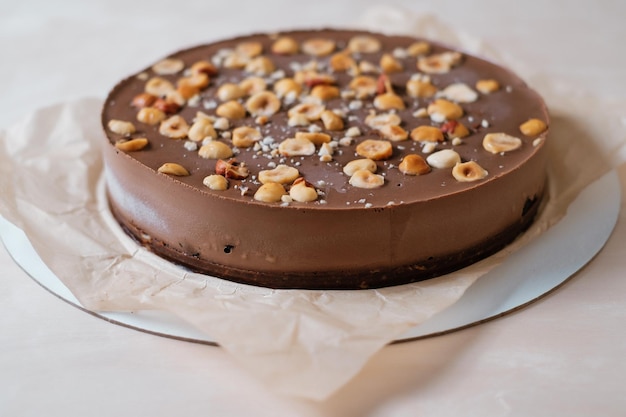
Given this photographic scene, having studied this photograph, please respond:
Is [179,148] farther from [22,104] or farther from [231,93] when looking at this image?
[22,104]

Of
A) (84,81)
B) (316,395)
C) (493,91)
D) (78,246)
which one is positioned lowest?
(84,81)

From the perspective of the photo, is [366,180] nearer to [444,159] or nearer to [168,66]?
[444,159]

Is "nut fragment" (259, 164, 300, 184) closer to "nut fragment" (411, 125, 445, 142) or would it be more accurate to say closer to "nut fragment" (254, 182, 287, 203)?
"nut fragment" (254, 182, 287, 203)

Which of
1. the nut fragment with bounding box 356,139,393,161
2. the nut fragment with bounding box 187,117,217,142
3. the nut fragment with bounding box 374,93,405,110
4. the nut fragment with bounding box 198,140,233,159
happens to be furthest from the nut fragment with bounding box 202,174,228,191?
the nut fragment with bounding box 374,93,405,110

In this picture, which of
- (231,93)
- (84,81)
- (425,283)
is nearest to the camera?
(425,283)

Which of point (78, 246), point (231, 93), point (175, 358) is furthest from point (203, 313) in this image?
point (231, 93)

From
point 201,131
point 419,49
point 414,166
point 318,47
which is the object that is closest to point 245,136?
point 201,131

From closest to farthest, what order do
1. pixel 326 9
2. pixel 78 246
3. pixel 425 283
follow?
pixel 425 283
pixel 78 246
pixel 326 9

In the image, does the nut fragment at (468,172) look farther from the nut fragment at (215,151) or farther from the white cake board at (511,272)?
the nut fragment at (215,151)

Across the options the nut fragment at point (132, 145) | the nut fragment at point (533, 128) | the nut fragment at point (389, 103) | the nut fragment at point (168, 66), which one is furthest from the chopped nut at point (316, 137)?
the nut fragment at point (168, 66)
